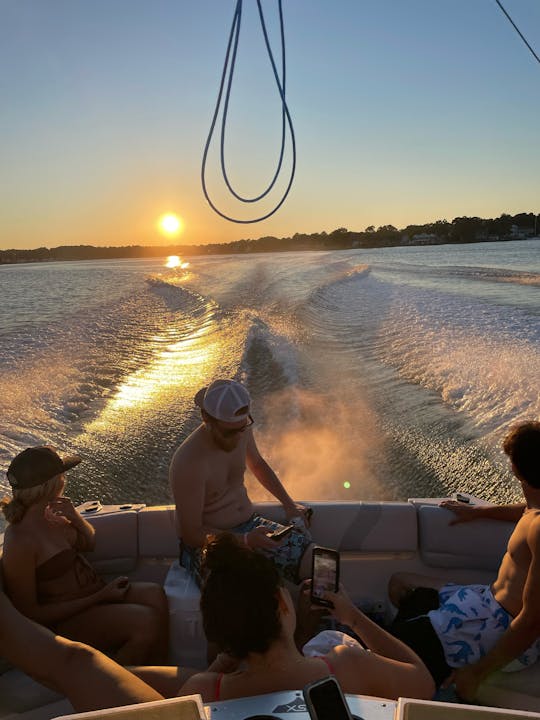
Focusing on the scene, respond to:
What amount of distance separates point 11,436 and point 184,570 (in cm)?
344

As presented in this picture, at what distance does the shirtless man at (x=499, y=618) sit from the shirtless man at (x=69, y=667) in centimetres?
85

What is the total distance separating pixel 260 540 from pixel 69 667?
75 centimetres

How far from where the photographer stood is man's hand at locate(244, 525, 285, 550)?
7.07 ft

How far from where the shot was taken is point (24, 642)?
5.57 ft

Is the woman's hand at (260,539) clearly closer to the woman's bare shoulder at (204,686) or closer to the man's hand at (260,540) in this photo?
the man's hand at (260,540)

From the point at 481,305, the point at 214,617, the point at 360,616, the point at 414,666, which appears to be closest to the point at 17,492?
the point at 214,617

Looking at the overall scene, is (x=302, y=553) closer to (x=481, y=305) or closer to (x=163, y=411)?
(x=163, y=411)

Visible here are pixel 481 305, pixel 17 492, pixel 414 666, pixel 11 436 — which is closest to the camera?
pixel 414 666

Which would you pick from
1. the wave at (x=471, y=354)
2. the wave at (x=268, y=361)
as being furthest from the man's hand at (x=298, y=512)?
the wave at (x=268, y=361)

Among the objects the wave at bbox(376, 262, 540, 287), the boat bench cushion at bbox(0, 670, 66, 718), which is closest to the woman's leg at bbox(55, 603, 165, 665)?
the boat bench cushion at bbox(0, 670, 66, 718)

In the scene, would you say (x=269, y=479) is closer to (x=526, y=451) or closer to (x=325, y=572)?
(x=325, y=572)

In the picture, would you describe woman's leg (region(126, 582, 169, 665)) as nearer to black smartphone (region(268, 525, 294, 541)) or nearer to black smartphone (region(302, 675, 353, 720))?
black smartphone (region(268, 525, 294, 541))

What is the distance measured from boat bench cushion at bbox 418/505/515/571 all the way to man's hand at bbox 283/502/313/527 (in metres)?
0.45

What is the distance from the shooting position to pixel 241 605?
120cm
